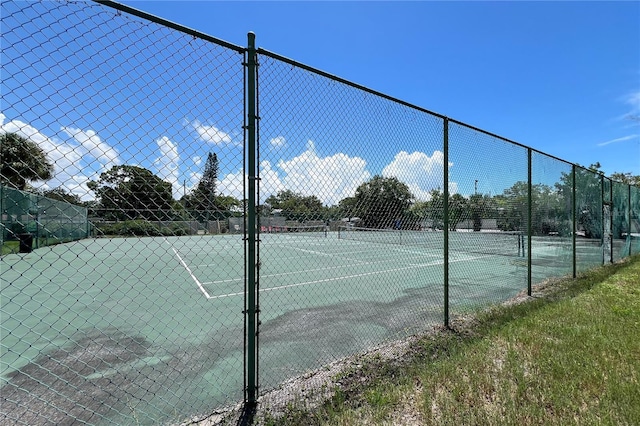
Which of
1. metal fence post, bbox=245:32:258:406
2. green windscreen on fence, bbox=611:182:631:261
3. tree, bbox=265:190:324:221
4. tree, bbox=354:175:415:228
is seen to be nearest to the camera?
metal fence post, bbox=245:32:258:406

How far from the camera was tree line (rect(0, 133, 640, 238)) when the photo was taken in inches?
79.7

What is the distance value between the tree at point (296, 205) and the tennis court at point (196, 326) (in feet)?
0.88

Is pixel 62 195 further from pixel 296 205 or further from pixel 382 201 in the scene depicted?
pixel 382 201

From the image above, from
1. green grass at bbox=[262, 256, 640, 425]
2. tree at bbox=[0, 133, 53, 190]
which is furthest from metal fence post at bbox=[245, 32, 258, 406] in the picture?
tree at bbox=[0, 133, 53, 190]

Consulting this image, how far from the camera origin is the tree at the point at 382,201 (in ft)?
12.4

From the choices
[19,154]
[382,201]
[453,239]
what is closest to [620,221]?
[453,239]

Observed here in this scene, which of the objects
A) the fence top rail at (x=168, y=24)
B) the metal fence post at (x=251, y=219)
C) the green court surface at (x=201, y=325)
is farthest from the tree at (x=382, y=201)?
the fence top rail at (x=168, y=24)

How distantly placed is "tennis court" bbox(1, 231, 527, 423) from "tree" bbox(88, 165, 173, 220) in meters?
0.56

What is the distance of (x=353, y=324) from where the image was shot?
4.69 m

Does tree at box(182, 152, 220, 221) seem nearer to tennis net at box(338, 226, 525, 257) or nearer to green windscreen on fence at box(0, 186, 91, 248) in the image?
green windscreen on fence at box(0, 186, 91, 248)

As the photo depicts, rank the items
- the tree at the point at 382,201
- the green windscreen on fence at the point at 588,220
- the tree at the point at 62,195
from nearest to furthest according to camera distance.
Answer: the tree at the point at 62,195 < the tree at the point at 382,201 < the green windscreen on fence at the point at 588,220

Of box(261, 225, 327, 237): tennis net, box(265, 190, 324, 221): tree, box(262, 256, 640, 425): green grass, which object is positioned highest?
box(265, 190, 324, 221): tree

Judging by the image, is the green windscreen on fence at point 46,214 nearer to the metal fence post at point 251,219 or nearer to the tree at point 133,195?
the tree at point 133,195

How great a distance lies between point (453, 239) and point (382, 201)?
5.73 ft
